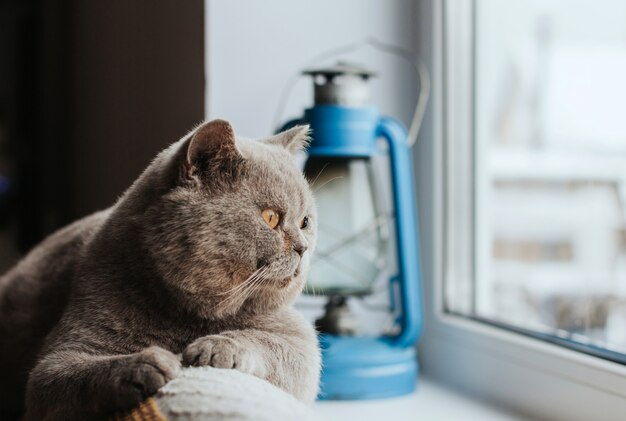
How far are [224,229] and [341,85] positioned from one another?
1.83 feet

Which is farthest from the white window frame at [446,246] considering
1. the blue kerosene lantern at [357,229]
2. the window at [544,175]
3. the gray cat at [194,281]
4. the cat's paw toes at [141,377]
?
the cat's paw toes at [141,377]

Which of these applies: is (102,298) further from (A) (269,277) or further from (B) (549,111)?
(B) (549,111)

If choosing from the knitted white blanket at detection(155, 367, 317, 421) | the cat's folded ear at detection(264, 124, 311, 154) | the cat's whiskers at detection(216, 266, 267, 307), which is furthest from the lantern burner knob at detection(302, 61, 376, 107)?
the knitted white blanket at detection(155, 367, 317, 421)

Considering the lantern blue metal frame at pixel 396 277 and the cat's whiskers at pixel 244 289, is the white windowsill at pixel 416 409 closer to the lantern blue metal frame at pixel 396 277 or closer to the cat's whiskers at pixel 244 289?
the lantern blue metal frame at pixel 396 277

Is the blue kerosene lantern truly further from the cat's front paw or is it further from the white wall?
the cat's front paw

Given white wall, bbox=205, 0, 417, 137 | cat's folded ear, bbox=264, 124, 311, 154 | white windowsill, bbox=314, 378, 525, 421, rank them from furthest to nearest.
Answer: white wall, bbox=205, 0, 417, 137, white windowsill, bbox=314, 378, 525, 421, cat's folded ear, bbox=264, 124, 311, 154

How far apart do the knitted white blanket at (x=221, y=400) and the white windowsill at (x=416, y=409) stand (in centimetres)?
48

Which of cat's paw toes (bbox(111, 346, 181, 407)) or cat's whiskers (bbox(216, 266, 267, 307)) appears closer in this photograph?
cat's paw toes (bbox(111, 346, 181, 407))

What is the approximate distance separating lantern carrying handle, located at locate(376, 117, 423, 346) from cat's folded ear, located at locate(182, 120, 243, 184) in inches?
19.3

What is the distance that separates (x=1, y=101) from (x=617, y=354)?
203 centimetres

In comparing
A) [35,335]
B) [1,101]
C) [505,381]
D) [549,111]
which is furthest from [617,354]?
[1,101]

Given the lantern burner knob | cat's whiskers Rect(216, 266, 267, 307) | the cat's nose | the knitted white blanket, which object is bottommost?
the knitted white blanket

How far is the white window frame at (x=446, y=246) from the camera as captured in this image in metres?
1.31

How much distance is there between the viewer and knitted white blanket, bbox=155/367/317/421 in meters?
0.68
